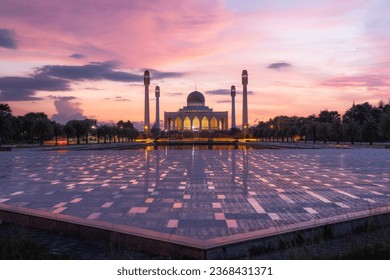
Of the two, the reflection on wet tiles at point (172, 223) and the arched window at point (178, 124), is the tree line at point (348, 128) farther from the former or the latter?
the reflection on wet tiles at point (172, 223)

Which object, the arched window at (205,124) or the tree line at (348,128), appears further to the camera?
the arched window at (205,124)

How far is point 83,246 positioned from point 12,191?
22.5ft

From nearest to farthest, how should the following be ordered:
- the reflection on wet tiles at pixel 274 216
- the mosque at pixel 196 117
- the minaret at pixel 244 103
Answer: the reflection on wet tiles at pixel 274 216 → the minaret at pixel 244 103 → the mosque at pixel 196 117

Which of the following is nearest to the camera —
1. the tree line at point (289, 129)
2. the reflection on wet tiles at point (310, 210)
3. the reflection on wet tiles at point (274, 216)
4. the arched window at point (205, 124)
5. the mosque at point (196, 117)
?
the reflection on wet tiles at point (274, 216)

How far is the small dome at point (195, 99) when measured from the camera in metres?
→ 134

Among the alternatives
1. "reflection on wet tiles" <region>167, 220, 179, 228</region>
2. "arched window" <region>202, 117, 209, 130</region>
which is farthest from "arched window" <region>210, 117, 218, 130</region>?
"reflection on wet tiles" <region>167, 220, 179, 228</region>

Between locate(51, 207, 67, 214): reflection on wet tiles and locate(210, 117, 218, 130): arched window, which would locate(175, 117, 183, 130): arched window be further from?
locate(51, 207, 67, 214): reflection on wet tiles

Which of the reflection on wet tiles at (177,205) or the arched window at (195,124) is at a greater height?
the arched window at (195,124)

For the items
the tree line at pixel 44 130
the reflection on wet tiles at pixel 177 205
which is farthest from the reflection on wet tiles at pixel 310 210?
the tree line at pixel 44 130

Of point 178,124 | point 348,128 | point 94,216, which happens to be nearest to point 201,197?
point 94,216

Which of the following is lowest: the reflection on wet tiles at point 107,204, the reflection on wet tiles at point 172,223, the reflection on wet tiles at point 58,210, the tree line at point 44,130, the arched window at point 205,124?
the reflection on wet tiles at point 172,223

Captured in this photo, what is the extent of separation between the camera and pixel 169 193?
11.5 metres

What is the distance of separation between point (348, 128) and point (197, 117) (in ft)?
257

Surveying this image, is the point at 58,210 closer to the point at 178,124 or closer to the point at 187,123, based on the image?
the point at 187,123
